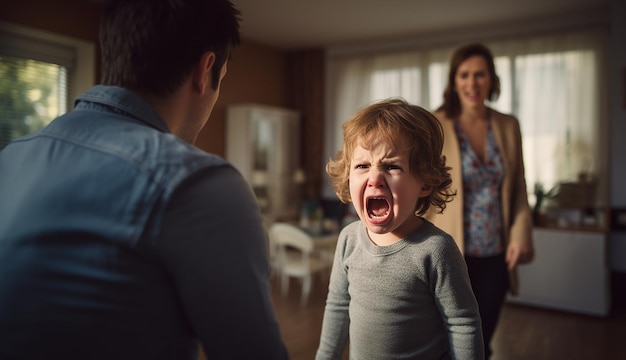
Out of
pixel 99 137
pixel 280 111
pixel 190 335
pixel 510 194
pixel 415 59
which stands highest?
pixel 415 59

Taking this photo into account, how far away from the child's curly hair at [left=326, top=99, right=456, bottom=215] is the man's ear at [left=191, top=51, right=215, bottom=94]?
0.22 metres

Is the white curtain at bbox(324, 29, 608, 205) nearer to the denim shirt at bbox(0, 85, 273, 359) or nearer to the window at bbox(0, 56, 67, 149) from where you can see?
the window at bbox(0, 56, 67, 149)

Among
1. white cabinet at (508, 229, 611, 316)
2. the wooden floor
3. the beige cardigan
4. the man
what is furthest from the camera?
white cabinet at (508, 229, 611, 316)

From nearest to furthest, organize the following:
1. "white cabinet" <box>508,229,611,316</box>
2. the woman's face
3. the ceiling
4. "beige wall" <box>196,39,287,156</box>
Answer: the woman's face → "white cabinet" <box>508,229,611,316</box> → the ceiling → "beige wall" <box>196,39,287,156</box>

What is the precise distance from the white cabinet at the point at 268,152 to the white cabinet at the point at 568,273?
8.23 feet

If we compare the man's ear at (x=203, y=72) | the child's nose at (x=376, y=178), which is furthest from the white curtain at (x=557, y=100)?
the man's ear at (x=203, y=72)

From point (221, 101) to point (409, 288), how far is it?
4.45 meters

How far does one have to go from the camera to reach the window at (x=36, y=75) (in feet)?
10.8

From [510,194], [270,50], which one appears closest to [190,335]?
[510,194]

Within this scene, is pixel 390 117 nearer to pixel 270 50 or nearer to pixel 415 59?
pixel 415 59

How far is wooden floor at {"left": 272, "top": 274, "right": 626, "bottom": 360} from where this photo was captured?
2.73m

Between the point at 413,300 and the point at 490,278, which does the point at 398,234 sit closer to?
the point at 413,300

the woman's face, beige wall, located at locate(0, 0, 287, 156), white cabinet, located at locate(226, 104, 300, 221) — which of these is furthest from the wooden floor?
the woman's face

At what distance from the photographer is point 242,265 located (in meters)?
0.57
